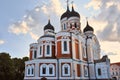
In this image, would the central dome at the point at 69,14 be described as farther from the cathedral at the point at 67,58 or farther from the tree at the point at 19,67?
the tree at the point at 19,67

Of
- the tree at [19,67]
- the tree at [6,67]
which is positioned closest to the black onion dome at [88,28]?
the tree at [6,67]

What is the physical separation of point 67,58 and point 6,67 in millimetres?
19513

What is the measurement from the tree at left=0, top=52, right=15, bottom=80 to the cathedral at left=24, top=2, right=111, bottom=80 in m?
6.82

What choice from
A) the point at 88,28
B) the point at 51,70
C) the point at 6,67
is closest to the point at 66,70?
the point at 51,70

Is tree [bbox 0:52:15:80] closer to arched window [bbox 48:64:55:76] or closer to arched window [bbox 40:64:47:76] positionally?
arched window [bbox 40:64:47:76]

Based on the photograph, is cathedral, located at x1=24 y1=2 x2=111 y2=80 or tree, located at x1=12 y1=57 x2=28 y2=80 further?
tree, located at x1=12 y1=57 x2=28 y2=80

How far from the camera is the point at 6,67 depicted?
40594 millimetres

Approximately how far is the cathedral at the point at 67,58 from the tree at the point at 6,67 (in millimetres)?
6825

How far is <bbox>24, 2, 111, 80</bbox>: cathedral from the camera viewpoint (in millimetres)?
28484

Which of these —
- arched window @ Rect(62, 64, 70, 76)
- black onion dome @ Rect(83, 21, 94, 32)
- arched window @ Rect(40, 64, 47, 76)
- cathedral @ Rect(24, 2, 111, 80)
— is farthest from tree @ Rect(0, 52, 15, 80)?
black onion dome @ Rect(83, 21, 94, 32)

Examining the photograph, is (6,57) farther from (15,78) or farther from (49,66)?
(49,66)

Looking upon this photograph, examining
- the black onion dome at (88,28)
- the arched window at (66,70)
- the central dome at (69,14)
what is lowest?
the arched window at (66,70)

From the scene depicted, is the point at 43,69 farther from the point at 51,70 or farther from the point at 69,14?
the point at 69,14

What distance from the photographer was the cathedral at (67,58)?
1121 inches
